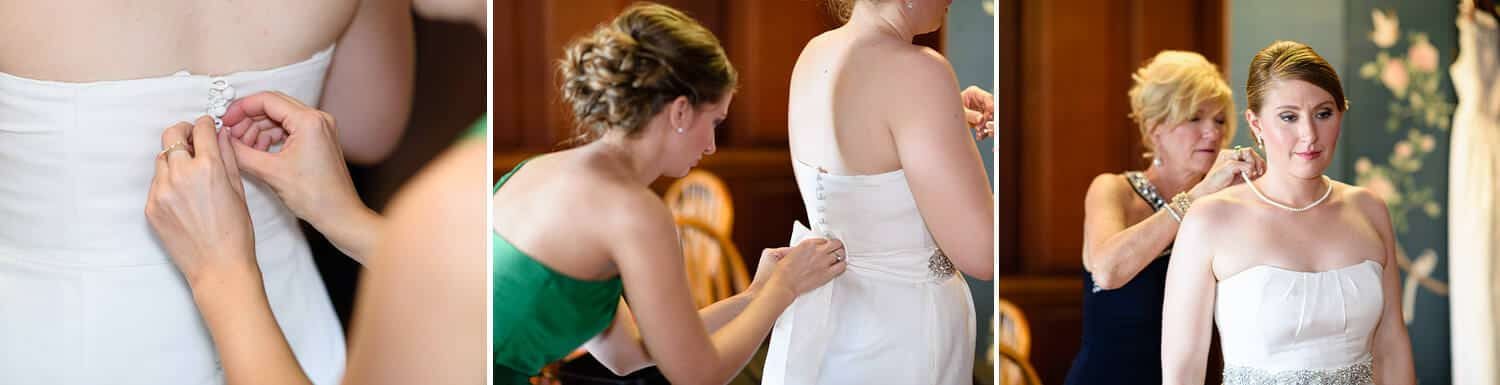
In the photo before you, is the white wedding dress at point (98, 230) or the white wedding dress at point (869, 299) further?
the white wedding dress at point (869, 299)

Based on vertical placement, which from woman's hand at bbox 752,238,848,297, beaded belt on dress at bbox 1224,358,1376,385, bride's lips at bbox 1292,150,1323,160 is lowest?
beaded belt on dress at bbox 1224,358,1376,385

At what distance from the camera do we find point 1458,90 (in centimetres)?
295

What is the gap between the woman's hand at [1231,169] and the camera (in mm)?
2742

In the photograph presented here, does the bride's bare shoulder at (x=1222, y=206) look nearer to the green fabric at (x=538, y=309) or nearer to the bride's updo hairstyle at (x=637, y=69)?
the bride's updo hairstyle at (x=637, y=69)

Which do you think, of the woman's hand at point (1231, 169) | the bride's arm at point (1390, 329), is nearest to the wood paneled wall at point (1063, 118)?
the woman's hand at point (1231, 169)

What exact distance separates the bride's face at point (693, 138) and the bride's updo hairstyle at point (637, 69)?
0.8 inches

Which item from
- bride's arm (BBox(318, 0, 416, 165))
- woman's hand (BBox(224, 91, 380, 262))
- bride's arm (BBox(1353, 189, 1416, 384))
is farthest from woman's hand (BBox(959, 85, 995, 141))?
woman's hand (BBox(224, 91, 380, 262))

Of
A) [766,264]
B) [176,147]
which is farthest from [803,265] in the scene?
[176,147]

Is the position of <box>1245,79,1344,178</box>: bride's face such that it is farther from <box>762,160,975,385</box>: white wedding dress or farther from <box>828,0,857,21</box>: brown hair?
<box>828,0,857,21</box>: brown hair

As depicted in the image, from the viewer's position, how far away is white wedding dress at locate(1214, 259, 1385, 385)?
2.67 m

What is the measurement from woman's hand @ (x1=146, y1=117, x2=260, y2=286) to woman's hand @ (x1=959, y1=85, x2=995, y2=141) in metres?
1.35

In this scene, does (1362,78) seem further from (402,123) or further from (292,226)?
(292,226)

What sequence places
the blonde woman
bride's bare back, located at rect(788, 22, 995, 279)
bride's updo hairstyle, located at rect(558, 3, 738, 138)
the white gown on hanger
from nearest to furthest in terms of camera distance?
bride's updo hairstyle, located at rect(558, 3, 738, 138), bride's bare back, located at rect(788, 22, 995, 279), the blonde woman, the white gown on hanger

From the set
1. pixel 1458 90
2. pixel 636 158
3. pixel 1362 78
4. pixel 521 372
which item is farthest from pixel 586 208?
pixel 1458 90
